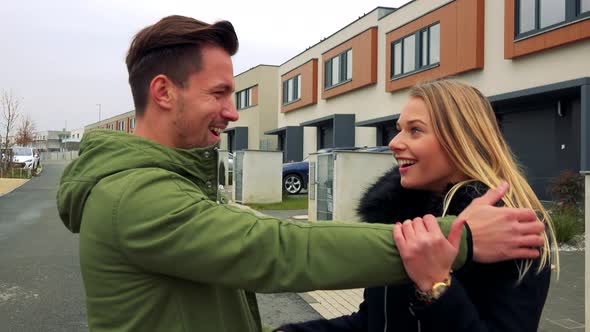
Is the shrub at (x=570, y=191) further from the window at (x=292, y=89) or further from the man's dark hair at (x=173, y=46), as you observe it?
the window at (x=292, y=89)

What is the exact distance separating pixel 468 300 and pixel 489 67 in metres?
18.5

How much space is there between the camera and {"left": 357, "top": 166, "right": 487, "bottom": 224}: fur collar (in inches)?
77.1

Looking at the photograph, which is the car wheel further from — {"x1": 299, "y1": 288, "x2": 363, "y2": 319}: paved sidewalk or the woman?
the woman

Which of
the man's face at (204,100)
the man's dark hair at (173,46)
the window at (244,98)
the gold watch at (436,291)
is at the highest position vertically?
the window at (244,98)

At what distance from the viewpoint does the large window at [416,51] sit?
70.2ft

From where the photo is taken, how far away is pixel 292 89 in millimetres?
37531

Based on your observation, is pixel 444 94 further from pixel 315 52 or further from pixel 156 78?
pixel 315 52

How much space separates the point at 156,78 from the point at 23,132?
188ft

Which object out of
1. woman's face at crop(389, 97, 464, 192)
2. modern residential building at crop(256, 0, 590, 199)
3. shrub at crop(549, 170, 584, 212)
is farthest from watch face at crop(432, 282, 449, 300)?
shrub at crop(549, 170, 584, 212)

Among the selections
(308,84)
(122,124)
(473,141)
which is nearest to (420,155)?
(473,141)

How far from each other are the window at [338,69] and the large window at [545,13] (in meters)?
12.6

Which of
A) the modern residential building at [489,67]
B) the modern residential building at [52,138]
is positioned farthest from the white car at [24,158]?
the modern residential building at [52,138]

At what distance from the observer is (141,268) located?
53.7 inches

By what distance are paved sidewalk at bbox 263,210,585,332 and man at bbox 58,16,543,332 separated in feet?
14.2
